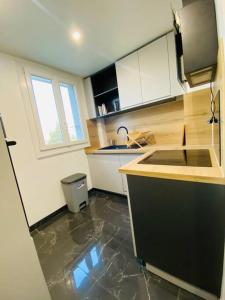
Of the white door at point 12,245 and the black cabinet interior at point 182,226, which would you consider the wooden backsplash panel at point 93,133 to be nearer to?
the black cabinet interior at point 182,226

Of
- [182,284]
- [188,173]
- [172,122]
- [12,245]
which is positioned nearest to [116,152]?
[172,122]

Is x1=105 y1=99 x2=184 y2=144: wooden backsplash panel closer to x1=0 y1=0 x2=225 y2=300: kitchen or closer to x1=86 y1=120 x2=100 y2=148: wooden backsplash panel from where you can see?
x1=0 y1=0 x2=225 y2=300: kitchen

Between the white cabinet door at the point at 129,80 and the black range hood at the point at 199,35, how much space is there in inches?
50.7

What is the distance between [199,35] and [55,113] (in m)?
2.07

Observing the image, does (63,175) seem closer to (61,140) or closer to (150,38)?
(61,140)

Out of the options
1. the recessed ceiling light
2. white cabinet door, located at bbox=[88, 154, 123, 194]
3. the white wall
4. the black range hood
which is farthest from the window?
the black range hood

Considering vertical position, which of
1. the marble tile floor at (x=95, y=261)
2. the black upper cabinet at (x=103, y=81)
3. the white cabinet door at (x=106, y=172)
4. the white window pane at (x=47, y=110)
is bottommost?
the marble tile floor at (x=95, y=261)

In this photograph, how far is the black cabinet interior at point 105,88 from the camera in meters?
2.73

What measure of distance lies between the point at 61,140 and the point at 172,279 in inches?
85.8

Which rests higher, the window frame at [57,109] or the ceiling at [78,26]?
the ceiling at [78,26]

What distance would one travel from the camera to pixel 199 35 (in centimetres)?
83

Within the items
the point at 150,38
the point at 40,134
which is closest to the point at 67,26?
the point at 150,38

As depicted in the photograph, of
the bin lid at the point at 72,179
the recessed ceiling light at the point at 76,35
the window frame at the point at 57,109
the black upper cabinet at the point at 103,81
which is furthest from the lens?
the black upper cabinet at the point at 103,81

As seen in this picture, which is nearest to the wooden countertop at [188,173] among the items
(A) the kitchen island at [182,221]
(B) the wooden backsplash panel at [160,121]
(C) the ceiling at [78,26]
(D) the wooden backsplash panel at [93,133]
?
(A) the kitchen island at [182,221]
